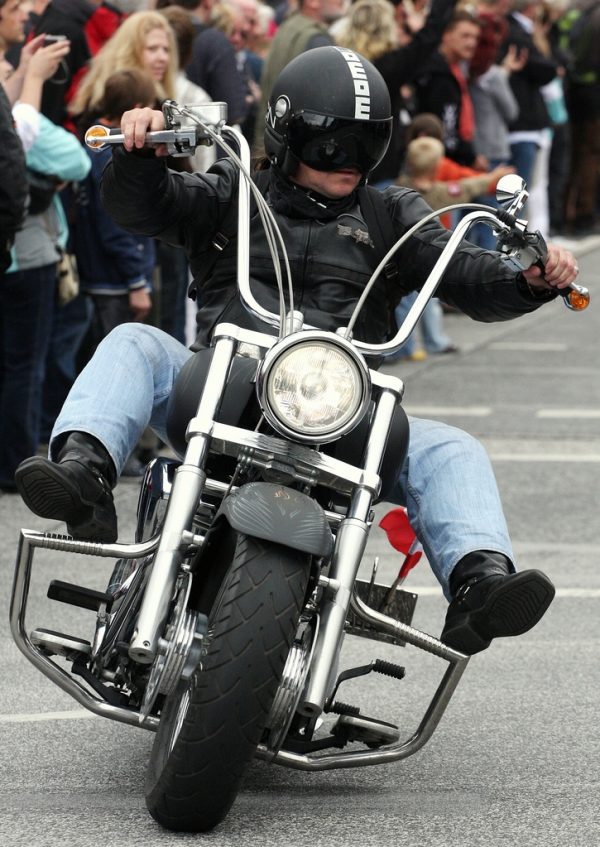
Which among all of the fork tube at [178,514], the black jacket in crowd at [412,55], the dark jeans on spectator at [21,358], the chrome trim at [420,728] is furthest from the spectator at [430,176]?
the fork tube at [178,514]

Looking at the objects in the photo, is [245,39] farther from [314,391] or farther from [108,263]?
[314,391]

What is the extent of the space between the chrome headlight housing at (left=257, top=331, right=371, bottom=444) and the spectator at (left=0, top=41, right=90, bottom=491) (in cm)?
409

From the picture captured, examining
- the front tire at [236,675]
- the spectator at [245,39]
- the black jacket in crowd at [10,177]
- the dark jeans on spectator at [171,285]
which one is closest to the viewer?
the front tire at [236,675]

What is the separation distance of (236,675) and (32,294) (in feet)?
14.7

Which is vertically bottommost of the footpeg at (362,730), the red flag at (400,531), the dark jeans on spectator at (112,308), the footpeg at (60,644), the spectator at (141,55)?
the dark jeans on spectator at (112,308)

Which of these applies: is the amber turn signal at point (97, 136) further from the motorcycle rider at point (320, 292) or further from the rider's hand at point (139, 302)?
the rider's hand at point (139, 302)

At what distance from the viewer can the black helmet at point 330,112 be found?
4191 millimetres

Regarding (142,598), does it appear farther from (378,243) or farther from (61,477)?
(378,243)

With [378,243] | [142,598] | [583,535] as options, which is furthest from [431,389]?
[142,598]

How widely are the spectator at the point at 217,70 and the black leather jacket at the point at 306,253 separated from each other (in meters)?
5.68

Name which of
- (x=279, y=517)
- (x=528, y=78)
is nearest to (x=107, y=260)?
(x=279, y=517)

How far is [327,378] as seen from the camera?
359cm

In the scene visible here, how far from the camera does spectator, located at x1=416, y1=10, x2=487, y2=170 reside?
12.4 metres

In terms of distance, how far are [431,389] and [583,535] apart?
11.7 ft
